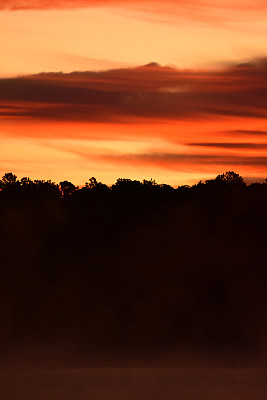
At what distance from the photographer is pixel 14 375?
13.8 meters

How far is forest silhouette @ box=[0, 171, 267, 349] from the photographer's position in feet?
64.3

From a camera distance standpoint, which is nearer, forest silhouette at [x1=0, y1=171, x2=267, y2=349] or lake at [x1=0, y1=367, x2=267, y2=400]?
lake at [x1=0, y1=367, x2=267, y2=400]

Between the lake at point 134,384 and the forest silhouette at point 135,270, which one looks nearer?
the lake at point 134,384

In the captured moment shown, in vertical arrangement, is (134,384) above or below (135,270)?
below

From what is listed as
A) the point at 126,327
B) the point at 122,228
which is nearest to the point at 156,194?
the point at 122,228

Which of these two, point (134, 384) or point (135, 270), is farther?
point (135, 270)

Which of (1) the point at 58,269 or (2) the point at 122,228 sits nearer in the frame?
(1) the point at 58,269

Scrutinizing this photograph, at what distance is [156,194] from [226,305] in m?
5.56

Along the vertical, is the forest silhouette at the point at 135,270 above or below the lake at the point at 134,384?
above

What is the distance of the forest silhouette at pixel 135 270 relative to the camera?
19609 millimetres

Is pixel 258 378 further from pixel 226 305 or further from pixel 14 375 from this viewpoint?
pixel 226 305

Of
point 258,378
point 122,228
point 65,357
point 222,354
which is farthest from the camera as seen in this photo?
point 122,228

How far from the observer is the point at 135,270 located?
68.3 ft

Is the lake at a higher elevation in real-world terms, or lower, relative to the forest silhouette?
lower
